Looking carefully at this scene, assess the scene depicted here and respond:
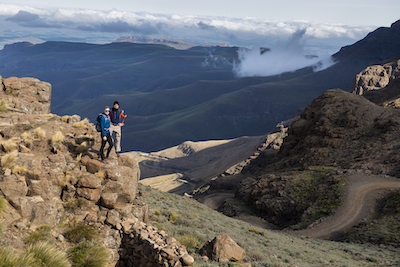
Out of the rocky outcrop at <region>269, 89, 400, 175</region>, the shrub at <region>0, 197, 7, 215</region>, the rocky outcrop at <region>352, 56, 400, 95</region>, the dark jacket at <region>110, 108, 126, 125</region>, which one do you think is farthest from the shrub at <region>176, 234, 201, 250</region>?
the rocky outcrop at <region>352, 56, 400, 95</region>

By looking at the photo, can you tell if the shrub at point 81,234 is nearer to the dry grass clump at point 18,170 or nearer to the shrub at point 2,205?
the shrub at point 2,205

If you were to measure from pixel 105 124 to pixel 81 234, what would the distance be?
16.4ft

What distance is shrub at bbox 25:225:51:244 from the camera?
8.90 metres

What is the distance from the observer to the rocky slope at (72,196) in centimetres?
942

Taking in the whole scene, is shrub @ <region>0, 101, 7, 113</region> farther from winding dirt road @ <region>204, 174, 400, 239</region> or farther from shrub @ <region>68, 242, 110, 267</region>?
winding dirt road @ <region>204, 174, 400, 239</region>

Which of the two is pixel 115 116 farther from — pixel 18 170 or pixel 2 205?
pixel 2 205

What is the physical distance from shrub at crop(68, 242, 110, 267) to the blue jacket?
513cm

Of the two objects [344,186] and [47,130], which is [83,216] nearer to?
[47,130]

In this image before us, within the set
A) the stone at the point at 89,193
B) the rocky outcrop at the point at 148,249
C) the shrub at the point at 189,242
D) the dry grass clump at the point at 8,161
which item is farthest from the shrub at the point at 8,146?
the shrub at the point at 189,242

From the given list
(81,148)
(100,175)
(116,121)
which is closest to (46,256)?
(100,175)

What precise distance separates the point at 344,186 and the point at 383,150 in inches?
373

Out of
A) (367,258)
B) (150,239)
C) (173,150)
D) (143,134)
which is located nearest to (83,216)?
(150,239)

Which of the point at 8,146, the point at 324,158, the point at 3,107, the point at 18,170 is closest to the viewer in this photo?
the point at 18,170

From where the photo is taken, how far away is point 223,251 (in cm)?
1032
